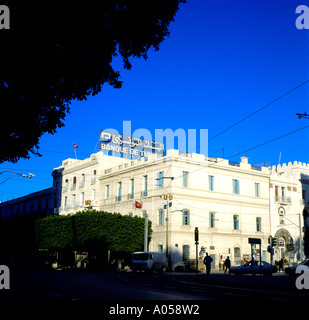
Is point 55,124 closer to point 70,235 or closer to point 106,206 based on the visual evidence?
point 70,235

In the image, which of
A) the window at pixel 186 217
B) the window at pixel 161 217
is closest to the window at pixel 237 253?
the window at pixel 186 217

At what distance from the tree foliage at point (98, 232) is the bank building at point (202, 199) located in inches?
95.2

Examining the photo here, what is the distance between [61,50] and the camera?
10.9 meters

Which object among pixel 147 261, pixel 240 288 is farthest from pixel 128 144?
pixel 240 288

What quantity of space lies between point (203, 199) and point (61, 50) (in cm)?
3845

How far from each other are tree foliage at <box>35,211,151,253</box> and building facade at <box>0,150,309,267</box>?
299 centimetres

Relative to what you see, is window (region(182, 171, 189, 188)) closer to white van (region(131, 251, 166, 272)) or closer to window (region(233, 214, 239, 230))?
window (region(233, 214, 239, 230))

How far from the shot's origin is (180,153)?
4772cm

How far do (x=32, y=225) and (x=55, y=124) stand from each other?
42446 millimetres

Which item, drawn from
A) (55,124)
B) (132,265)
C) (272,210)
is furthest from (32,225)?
(55,124)

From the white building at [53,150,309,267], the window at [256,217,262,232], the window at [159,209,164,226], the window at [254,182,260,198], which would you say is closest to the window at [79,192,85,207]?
the white building at [53,150,309,267]

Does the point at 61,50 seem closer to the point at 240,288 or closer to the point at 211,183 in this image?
the point at 240,288

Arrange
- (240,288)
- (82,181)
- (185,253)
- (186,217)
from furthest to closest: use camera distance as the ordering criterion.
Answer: (82,181) → (186,217) → (185,253) → (240,288)

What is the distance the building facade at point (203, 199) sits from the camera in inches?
1806
